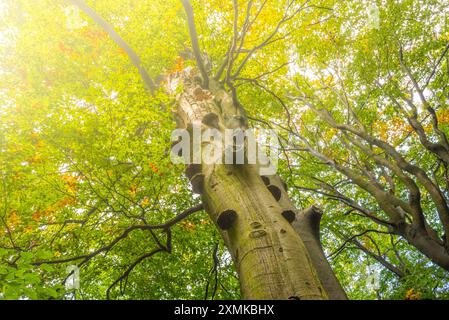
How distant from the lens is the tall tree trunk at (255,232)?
2104mm

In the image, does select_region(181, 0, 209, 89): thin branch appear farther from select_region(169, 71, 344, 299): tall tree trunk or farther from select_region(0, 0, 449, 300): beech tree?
select_region(169, 71, 344, 299): tall tree trunk

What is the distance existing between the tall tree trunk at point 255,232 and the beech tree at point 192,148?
13 mm

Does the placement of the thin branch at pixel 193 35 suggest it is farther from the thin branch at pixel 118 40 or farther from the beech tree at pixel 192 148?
→ the thin branch at pixel 118 40

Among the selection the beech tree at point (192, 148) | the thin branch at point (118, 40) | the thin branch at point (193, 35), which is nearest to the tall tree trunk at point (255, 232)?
the beech tree at point (192, 148)

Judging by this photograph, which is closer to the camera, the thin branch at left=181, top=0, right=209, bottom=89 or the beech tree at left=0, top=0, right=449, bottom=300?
the beech tree at left=0, top=0, right=449, bottom=300

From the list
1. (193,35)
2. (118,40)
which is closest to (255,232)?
(193,35)

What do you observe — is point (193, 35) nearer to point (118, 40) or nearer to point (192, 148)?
point (192, 148)

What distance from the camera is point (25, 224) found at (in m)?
5.48

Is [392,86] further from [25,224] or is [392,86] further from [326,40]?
[25,224]

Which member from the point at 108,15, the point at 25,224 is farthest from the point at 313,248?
the point at 108,15

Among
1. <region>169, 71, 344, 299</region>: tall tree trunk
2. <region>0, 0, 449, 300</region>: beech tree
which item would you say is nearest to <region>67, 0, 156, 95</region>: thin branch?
<region>0, 0, 449, 300</region>: beech tree

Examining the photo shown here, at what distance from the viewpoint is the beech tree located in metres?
3.13

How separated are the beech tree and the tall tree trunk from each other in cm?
1

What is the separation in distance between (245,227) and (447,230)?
13.8 ft
